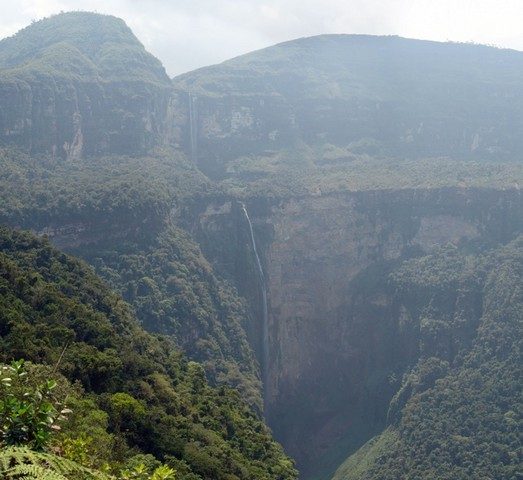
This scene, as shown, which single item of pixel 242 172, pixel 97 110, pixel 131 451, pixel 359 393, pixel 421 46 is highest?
pixel 421 46

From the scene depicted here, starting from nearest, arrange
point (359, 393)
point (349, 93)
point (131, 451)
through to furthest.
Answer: point (131, 451), point (359, 393), point (349, 93)

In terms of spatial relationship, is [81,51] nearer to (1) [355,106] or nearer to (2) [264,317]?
(1) [355,106]

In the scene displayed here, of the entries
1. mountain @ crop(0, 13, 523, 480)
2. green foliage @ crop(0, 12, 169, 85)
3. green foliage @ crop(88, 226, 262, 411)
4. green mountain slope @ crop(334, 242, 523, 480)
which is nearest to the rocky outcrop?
mountain @ crop(0, 13, 523, 480)

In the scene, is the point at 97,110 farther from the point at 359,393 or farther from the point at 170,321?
the point at 359,393

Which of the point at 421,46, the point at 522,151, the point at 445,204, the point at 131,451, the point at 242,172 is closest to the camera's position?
the point at 131,451

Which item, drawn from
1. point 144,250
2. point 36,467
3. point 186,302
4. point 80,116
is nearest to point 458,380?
point 186,302

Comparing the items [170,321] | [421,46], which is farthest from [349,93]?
[170,321]

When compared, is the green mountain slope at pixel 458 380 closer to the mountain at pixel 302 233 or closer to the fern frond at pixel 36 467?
the mountain at pixel 302 233
